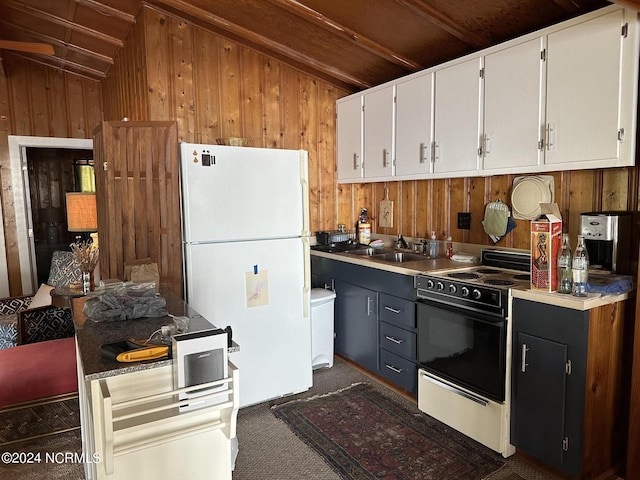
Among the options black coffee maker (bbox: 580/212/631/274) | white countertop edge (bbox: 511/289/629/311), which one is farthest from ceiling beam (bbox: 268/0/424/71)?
white countertop edge (bbox: 511/289/629/311)

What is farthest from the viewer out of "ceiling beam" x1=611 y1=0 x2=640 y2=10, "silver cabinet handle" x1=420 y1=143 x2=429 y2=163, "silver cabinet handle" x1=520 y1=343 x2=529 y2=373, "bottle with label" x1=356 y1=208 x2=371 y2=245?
"bottle with label" x1=356 y1=208 x2=371 y2=245

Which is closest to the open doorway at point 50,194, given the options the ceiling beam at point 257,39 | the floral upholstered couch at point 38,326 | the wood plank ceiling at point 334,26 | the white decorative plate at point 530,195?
the wood plank ceiling at point 334,26

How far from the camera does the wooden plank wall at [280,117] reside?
303 centimetres

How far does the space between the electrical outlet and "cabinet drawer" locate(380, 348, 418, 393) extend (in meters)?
1.06

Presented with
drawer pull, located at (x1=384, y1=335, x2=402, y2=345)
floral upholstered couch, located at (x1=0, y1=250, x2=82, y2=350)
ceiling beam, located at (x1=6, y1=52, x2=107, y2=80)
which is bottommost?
drawer pull, located at (x1=384, y1=335, x2=402, y2=345)

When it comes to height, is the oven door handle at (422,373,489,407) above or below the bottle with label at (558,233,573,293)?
below

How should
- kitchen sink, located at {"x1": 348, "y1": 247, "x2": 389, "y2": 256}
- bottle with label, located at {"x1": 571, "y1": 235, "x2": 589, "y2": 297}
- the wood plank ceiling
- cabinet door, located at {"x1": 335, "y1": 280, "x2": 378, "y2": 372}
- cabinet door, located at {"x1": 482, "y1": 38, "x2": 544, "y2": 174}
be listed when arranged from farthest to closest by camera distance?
kitchen sink, located at {"x1": 348, "y1": 247, "x2": 389, "y2": 256} → cabinet door, located at {"x1": 335, "y1": 280, "x2": 378, "y2": 372} → the wood plank ceiling → cabinet door, located at {"x1": 482, "y1": 38, "x2": 544, "y2": 174} → bottle with label, located at {"x1": 571, "y1": 235, "x2": 589, "y2": 297}

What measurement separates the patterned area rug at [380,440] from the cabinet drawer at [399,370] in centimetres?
14

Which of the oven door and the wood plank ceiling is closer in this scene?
the oven door

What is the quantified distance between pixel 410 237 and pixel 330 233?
2.37ft

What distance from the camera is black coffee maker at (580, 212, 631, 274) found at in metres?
2.26

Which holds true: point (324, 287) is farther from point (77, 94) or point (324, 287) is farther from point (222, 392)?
point (77, 94)

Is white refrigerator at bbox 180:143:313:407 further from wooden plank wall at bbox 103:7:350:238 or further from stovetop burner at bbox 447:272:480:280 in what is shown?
stovetop burner at bbox 447:272:480:280
